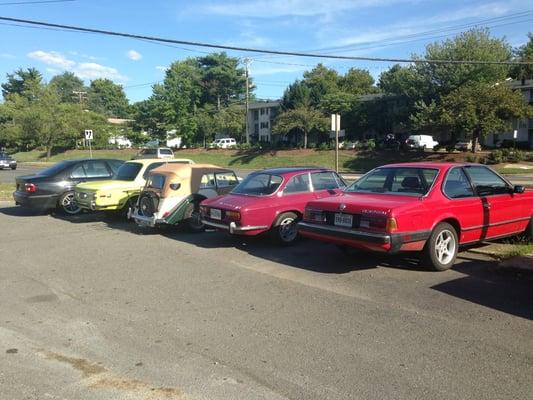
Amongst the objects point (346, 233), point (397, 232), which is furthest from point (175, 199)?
point (397, 232)

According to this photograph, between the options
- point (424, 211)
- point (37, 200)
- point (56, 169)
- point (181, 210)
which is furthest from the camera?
point (56, 169)

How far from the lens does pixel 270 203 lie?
9023mm

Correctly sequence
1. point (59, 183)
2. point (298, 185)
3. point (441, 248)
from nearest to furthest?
point (441, 248), point (298, 185), point (59, 183)

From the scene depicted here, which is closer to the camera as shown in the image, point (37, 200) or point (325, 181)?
point (325, 181)

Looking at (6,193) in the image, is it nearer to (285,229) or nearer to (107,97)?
(285,229)

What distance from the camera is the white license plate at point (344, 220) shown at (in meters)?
7.08

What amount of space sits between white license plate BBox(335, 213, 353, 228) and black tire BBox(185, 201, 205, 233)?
4063 mm

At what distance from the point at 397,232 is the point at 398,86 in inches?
1871

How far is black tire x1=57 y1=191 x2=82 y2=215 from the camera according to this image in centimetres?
1359

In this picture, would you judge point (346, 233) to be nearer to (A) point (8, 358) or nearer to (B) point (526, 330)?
(B) point (526, 330)

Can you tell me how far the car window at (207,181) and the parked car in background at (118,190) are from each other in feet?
6.75

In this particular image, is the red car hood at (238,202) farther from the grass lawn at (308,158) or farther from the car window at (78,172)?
the grass lawn at (308,158)

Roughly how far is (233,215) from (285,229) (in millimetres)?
986

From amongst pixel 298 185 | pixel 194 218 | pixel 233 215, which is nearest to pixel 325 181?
pixel 298 185
